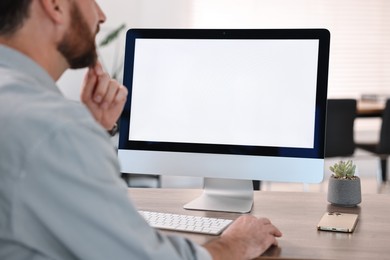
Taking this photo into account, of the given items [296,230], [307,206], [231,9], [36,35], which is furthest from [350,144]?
[36,35]

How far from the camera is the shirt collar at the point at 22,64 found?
90 cm

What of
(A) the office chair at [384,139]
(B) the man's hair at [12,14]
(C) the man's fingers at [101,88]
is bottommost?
(A) the office chair at [384,139]

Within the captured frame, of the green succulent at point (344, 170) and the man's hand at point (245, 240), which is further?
the green succulent at point (344, 170)

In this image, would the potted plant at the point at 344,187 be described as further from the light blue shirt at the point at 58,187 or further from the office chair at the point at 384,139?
the office chair at the point at 384,139

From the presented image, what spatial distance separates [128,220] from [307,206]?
0.81 m

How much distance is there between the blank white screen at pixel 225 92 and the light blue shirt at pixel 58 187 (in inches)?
28.0

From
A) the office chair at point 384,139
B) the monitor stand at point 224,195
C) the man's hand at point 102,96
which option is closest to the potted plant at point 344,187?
the monitor stand at point 224,195

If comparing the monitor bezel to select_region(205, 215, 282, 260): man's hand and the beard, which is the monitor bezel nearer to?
select_region(205, 215, 282, 260): man's hand

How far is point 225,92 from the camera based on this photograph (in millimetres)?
1522

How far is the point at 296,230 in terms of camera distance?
1309mm

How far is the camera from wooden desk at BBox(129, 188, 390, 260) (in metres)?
1.15

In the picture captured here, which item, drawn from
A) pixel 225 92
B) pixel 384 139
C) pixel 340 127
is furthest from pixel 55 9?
pixel 384 139

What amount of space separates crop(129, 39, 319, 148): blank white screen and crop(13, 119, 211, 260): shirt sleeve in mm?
719

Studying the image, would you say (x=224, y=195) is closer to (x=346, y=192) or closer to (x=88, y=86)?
(x=346, y=192)
